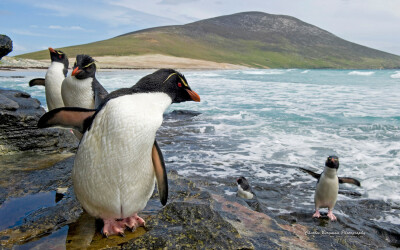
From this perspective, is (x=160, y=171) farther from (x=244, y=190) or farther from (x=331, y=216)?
(x=331, y=216)

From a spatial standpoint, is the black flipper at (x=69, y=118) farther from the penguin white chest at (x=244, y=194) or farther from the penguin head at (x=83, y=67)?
the penguin white chest at (x=244, y=194)

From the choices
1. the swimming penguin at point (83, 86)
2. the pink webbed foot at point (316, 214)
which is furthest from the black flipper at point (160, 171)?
the pink webbed foot at point (316, 214)

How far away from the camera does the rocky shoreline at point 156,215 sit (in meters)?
2.47

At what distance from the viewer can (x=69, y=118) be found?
8.04 feet

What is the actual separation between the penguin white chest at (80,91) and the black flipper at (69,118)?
8.31 ft

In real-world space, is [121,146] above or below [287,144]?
above

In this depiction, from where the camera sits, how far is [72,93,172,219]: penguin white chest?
7.45ft

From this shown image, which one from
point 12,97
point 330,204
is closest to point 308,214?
point 330,204

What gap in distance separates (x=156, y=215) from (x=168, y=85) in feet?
3.75

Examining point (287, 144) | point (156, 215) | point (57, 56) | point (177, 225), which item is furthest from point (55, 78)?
point (287, 144)

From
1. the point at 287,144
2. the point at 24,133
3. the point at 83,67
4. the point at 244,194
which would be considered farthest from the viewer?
the point at 287,144

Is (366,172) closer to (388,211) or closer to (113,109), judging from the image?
(388,211)

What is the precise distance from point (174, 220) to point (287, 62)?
119 m

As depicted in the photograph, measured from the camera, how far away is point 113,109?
2.28 m
